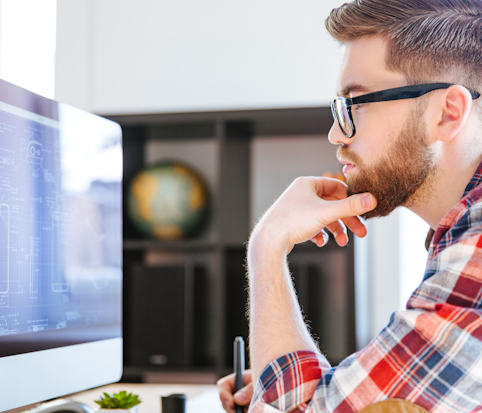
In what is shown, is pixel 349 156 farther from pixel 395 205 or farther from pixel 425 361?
pixel 425 361

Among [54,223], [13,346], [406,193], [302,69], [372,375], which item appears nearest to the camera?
[372,375]

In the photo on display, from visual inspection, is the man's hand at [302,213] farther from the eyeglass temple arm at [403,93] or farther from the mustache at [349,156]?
the eyeglass temple arm at [403,93]

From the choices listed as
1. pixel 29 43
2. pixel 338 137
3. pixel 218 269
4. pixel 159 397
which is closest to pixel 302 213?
pixel 338 137

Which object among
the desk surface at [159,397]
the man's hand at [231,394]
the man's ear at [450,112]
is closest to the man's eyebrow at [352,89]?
the man's ear at [450,112]

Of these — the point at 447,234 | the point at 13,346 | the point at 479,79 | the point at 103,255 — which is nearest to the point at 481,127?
the point at 479,79

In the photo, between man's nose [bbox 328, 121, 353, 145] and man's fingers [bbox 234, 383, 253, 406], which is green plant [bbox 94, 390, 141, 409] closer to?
man's fingers [bbox 234, 383, 253, 406]

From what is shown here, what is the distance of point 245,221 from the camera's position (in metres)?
3.02

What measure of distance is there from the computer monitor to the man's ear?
598 millimetres

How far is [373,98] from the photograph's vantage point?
1239mm

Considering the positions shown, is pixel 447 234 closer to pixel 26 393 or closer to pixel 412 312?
pixel 412 312

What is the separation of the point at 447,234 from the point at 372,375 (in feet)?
0.75

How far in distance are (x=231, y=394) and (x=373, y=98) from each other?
1.95 ft

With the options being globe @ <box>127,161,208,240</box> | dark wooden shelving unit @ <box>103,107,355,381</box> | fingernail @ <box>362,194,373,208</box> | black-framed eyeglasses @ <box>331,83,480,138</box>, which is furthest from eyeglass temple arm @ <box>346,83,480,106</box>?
globe @ <box>127,161,208,240</box>

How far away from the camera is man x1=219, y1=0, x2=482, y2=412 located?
0.91m
